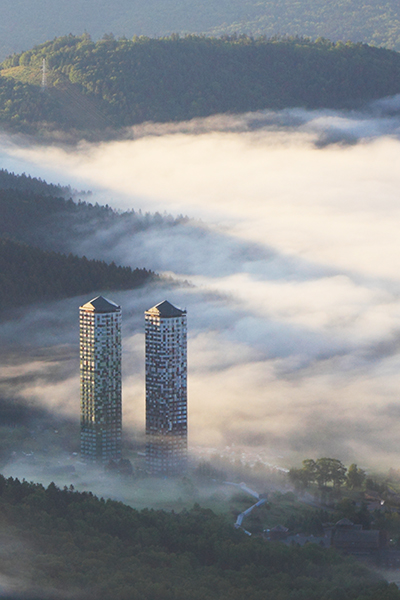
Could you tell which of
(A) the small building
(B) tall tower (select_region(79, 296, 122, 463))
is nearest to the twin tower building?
(B) tall tower (select_region(79, 296, 122, 463))

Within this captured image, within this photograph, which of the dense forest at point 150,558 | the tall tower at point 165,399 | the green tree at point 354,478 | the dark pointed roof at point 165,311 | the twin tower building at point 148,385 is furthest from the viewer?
the dark pointed roof at point 165,311

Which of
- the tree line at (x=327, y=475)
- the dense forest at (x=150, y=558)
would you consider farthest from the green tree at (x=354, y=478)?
the dense forest at (x=150, y=558)

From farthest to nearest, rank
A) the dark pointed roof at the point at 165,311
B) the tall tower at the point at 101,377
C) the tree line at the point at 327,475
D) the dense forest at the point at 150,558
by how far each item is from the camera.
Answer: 1. the tall tower at the point at 101,377
2. the dark pointed roof at the point at 165,311
3. the tree line at the point at 327,475
4. the dense forest at the point at 150,558

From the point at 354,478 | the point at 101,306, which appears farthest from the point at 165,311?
the point at 354,478

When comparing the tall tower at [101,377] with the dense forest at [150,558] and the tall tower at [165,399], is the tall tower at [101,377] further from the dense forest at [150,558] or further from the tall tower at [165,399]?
the dense forest at [150,558]

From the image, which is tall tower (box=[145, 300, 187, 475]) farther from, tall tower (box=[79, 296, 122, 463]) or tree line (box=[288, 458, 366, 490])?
tree line (box=[288, 458, 366, 490])

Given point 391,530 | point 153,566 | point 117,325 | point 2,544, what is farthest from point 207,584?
point 117,325

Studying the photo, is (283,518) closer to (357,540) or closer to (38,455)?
(357,540)
